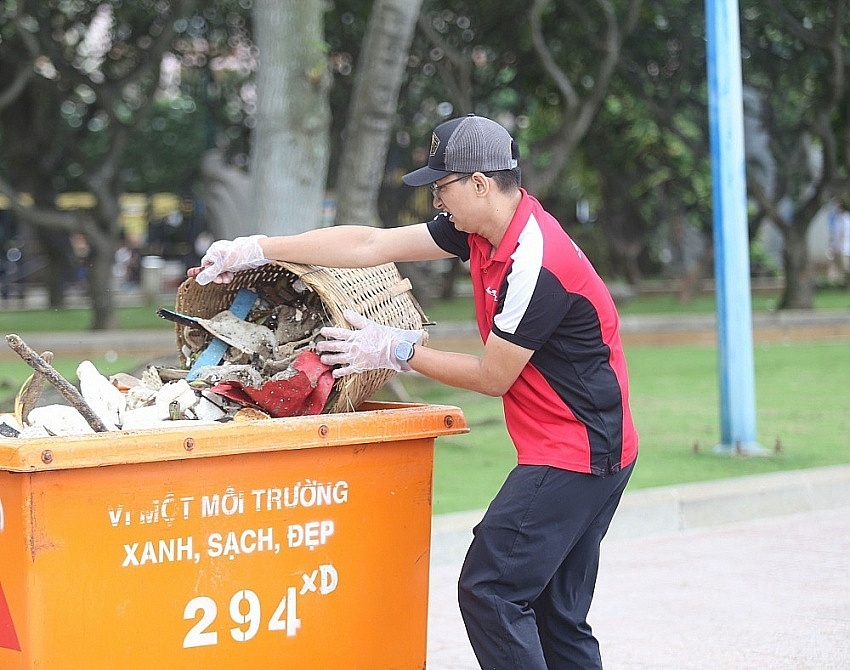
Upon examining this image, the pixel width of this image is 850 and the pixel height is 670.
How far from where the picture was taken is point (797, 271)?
1716 centimetres

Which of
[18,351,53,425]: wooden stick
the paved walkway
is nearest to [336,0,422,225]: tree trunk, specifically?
the paved walkway

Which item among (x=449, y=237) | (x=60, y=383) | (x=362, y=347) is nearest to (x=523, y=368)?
(x=362, y=347)

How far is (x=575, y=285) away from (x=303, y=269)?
2.70 ft

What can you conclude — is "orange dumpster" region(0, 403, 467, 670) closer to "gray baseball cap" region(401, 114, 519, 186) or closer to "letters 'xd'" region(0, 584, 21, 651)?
"letters 'xd'" region(0, 584, 21, 651)

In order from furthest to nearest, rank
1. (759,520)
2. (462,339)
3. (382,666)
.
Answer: (462,339)
(759,520)
(382,666)

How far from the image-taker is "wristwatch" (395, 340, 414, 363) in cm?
344

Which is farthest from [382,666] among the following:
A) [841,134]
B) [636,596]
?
[841,134]

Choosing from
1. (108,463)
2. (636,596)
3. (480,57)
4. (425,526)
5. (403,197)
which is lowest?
(636,596)

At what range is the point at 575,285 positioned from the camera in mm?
3361

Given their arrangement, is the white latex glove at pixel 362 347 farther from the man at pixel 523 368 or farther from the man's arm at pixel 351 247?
the man's arm at pixel 351 247

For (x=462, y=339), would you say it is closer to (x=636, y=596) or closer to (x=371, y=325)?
(x=636, y=596)

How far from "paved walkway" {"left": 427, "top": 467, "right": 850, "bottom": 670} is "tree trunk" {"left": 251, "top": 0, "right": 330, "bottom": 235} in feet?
12.3

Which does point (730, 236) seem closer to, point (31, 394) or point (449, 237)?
point (449, 237)

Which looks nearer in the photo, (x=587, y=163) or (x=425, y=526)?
(x=425, y=526)
